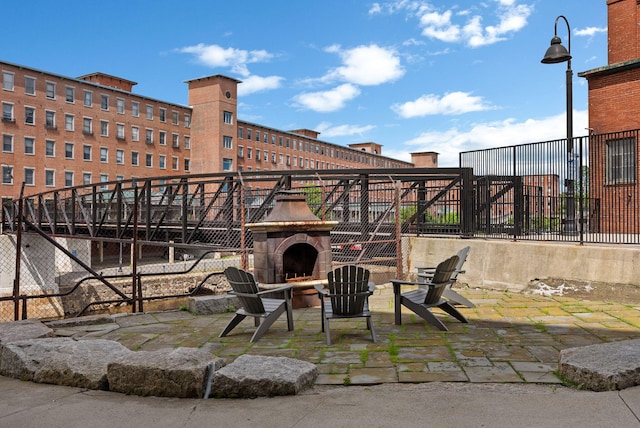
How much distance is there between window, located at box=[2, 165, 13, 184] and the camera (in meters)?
49.9

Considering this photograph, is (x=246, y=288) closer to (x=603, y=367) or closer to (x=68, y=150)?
(x=603, y=367)

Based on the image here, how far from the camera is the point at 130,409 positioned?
4246 millimetres

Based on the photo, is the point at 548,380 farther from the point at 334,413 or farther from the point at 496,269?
the point at 496,269

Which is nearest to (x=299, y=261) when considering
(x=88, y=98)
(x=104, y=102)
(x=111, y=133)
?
(x=88, y=98)

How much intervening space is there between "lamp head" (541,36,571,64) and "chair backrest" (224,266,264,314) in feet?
37.3

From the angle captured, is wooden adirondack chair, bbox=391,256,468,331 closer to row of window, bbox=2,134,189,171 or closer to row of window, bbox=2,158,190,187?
row of window, bbox=2,158,190,187

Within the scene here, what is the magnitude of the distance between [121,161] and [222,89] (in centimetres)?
1647

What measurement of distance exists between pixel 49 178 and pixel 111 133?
9.11 metres

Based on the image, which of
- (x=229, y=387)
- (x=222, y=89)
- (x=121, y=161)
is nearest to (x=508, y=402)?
(x=229, y=387)

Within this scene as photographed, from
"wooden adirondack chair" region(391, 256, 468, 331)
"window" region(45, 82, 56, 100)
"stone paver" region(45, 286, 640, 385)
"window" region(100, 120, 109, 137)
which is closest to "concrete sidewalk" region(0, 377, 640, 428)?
"stone paver" region(45, 286, 640, 385)

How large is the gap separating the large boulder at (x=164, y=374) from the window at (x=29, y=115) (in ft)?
182

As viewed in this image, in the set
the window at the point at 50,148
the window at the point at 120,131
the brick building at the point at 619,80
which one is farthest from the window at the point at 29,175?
the brick building at the point at 619,80

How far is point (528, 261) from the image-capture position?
10.2 metres

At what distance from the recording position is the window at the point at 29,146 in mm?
52000
